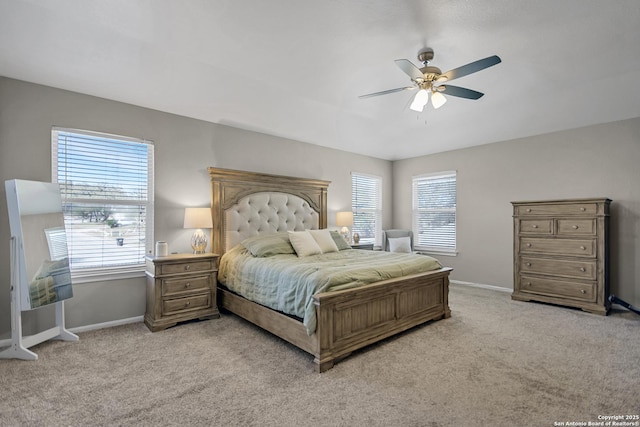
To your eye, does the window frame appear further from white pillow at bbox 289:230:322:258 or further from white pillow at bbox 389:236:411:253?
white pillow at bbox 289:230:322:258

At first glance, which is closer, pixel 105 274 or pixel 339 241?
pixel 105 274

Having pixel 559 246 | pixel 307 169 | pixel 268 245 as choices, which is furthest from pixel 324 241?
pixel 559 246

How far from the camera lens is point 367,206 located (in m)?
6.53

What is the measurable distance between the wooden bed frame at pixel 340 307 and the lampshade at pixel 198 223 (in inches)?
11.6

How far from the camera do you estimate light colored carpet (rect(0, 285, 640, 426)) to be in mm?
1972

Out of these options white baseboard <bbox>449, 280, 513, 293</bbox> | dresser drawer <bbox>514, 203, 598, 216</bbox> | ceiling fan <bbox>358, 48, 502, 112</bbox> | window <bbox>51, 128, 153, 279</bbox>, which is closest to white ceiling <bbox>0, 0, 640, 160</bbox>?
ceiling fan <bbox>358, 48, 502, 112</bbox>

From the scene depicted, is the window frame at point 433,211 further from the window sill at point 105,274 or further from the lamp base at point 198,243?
the window sill at point 105,274

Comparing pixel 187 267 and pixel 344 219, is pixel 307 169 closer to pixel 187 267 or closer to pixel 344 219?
pixel 344 219

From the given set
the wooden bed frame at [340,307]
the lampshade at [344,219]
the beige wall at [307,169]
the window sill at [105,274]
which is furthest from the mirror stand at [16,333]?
the lampshade at [344,219]

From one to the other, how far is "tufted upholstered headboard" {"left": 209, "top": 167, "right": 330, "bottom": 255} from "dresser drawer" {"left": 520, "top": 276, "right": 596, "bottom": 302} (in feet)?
10.6

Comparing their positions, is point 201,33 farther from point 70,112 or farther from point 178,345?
point 178,345

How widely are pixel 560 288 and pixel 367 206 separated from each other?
134 inches

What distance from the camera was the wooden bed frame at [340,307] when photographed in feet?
8.63

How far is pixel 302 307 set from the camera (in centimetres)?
278
